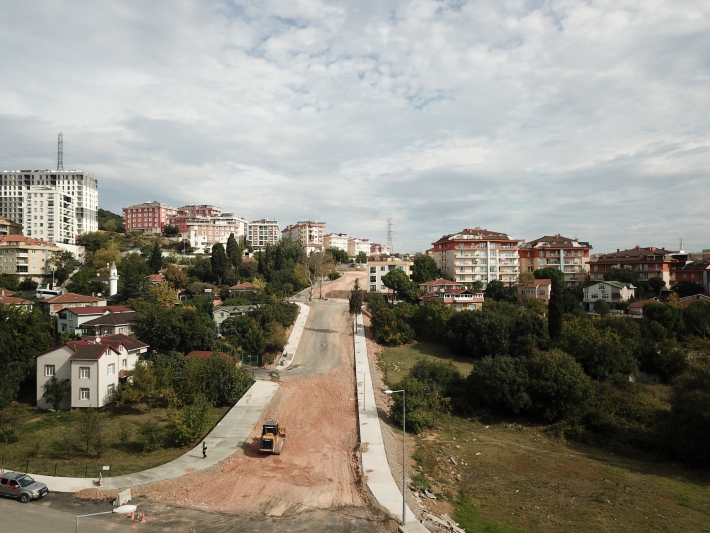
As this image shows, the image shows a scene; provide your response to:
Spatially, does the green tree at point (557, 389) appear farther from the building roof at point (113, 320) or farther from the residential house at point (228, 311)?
the building roof at point (113, 320)

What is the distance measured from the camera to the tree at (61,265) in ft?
224

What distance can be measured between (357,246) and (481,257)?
8394cm

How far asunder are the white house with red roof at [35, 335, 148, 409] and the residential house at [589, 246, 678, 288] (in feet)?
217

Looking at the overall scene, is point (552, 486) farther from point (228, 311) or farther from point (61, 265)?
point (61, 265)

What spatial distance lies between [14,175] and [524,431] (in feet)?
354

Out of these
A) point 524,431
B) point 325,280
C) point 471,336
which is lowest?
point 524,431

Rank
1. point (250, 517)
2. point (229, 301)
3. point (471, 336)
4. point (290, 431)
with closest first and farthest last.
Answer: point (250, 517), point (290, 431), point (471, 336), point (229, 301)

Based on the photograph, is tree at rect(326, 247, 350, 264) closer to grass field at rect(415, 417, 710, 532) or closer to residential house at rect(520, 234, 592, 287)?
residential house at rect(520, 234, 592, 287)

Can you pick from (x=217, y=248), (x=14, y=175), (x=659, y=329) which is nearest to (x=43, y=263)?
(x=217, y=248)

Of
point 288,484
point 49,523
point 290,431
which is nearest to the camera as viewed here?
point 49,523

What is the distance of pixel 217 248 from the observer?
220 ft

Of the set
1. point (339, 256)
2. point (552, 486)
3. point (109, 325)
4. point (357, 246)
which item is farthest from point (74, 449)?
point (357, 246)

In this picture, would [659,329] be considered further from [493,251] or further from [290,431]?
[290,431]

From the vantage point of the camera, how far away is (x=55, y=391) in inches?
1175
